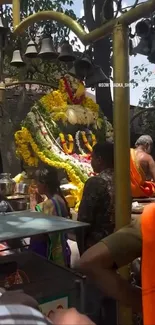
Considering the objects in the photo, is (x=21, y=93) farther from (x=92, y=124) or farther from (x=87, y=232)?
(x=87, y=232)

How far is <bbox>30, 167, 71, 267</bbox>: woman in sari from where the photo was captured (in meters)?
3.17

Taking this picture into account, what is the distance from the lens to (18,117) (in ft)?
36.9

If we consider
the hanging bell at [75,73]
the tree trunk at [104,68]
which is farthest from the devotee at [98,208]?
the tree trunk at [104,68]

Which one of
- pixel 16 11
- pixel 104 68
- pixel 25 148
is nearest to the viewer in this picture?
pixel 16 11

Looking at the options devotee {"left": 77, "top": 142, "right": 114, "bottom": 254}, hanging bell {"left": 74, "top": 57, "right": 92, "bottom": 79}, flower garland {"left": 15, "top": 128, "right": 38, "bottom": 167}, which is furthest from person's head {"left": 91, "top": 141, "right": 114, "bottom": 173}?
flower garland {"left": 15, "top": 128, "right": 38, "bottom": 167}

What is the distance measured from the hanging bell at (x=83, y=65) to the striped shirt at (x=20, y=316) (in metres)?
6.26

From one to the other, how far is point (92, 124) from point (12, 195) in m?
3.76

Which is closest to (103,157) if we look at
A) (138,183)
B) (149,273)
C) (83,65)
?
(149,273)

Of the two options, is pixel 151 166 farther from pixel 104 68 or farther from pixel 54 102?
pixel 104 68

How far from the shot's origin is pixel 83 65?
7.29m

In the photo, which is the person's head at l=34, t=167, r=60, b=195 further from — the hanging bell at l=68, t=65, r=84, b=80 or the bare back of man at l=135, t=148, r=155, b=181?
the hanging bell at l=68, t=65, r=84, b=80

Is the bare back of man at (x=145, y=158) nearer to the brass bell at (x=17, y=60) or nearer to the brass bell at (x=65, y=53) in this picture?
the brass bell at (x=65, y=53)

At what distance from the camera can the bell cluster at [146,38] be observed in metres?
3.98

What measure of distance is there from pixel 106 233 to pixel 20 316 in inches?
81.7
